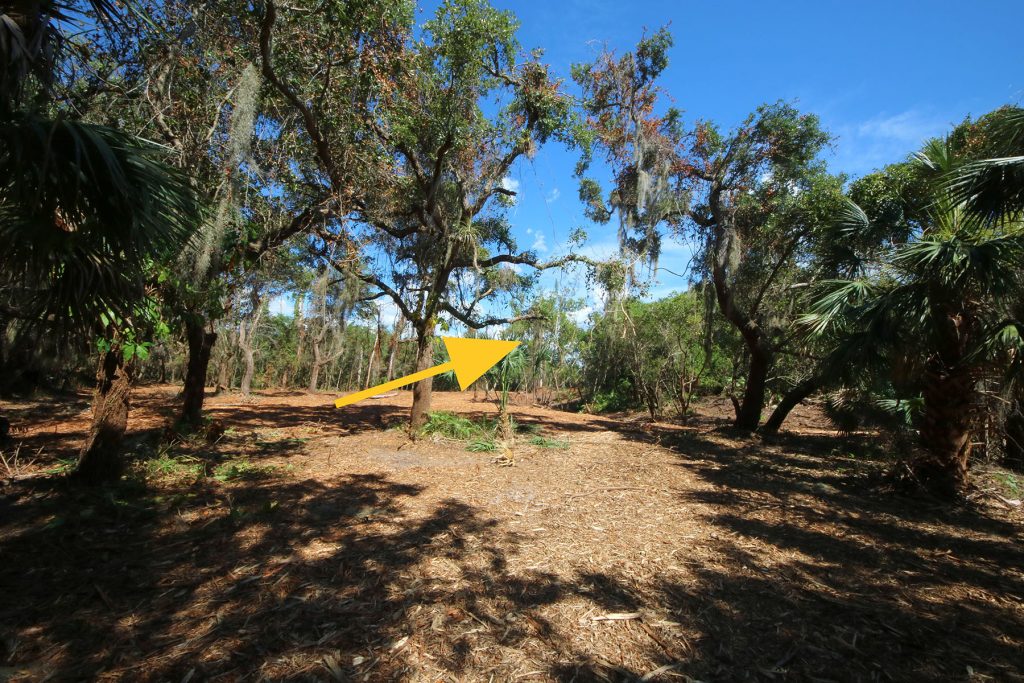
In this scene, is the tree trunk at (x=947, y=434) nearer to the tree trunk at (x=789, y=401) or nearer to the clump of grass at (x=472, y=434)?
the tree trunk at (x=789, y=401)

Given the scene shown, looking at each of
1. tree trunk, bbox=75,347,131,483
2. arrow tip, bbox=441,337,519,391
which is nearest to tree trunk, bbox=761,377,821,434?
arrow tip, bbox=441,337,519,391

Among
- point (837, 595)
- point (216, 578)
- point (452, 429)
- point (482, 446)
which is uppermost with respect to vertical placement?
point (452, 429)

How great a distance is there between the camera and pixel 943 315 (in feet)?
18.5

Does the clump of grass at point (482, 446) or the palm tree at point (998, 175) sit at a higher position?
the palm tree at point (998, 175)

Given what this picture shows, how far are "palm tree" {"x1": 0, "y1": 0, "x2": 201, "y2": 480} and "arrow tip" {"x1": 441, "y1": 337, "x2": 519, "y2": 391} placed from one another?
3.22 meters

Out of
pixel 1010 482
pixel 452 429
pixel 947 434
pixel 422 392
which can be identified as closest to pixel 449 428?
pixel 452 429

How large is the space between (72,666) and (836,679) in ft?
13.6

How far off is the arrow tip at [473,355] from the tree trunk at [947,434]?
5757 mm

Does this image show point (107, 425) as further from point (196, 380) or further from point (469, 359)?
point (469, 359)

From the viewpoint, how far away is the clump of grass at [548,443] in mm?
8227

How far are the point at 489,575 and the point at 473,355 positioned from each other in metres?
3.37

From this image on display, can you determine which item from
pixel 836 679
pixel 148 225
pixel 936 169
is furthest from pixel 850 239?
pixel 148 225

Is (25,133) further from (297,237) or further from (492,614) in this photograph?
(297,237)

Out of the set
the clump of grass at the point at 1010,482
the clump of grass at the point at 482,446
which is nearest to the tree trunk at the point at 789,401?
the clump of grass at the point at 1010,482
